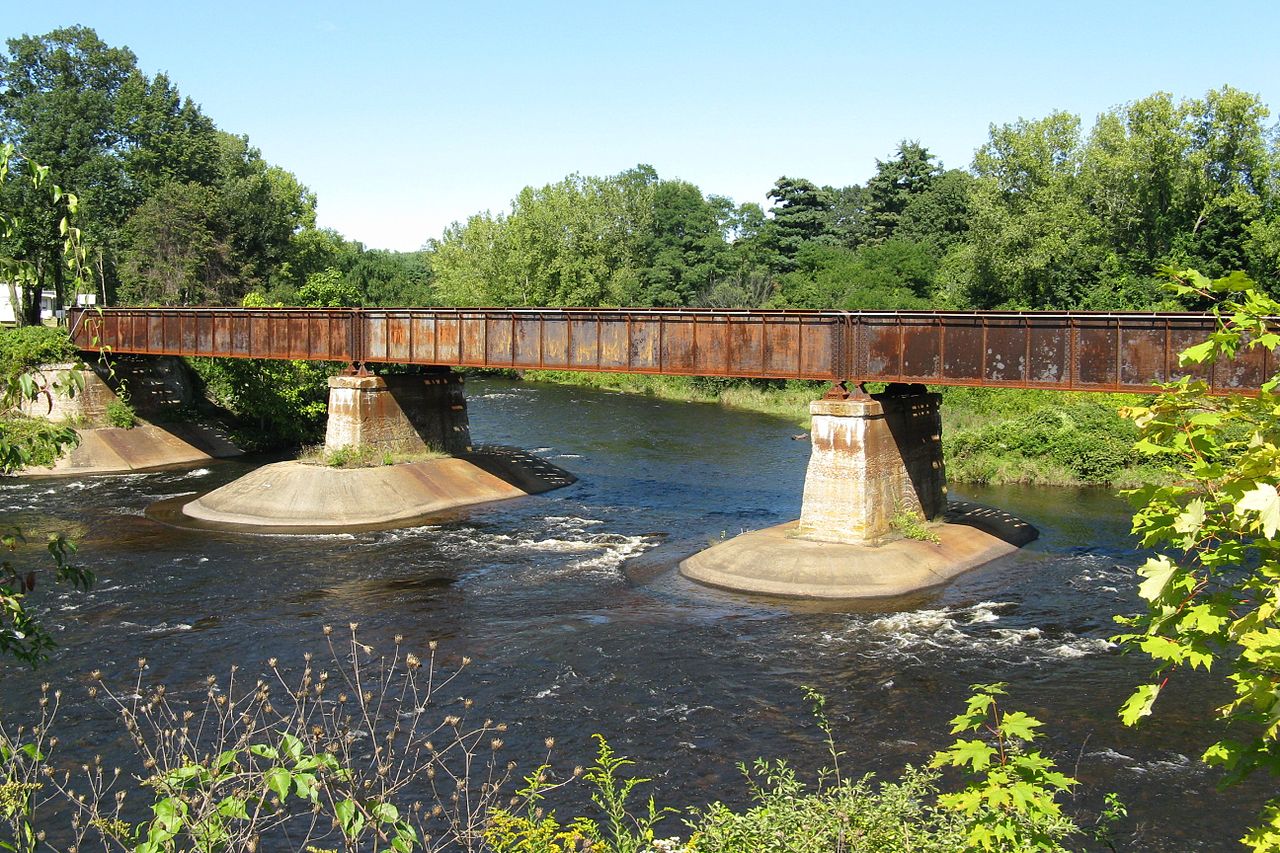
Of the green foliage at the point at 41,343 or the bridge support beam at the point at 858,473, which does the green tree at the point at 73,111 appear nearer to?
the green foliage at the point at 41,343

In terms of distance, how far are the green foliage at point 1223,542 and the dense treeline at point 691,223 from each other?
53780 mm

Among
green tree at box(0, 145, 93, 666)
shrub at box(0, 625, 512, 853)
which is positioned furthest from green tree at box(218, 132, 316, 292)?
green tree at box(0, 145, 93, 666)

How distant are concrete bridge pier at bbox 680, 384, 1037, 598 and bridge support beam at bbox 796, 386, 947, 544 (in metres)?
0.03

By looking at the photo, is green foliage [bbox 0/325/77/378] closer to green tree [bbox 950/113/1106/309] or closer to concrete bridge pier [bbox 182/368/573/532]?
concrete bridge pier [bbox 182/368/573/532]

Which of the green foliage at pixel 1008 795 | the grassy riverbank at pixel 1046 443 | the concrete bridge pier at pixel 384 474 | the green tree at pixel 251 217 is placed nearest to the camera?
the green foliage at pixel 1008 795

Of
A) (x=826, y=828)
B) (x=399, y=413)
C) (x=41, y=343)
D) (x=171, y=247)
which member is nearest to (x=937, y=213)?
(x=171, y=247)

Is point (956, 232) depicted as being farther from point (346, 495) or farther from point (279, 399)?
point (346, 495)

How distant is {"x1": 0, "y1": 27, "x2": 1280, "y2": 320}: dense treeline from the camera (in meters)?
67.4

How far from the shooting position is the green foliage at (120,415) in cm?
5675

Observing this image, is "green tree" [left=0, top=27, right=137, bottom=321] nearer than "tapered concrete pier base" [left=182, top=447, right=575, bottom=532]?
No

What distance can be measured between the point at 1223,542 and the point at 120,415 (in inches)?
2320

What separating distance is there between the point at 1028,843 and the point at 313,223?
392 ft

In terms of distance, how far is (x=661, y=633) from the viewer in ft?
86.2

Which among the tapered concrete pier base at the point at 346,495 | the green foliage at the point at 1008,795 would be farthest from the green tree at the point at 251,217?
the green foliage at the point at 1008,795
